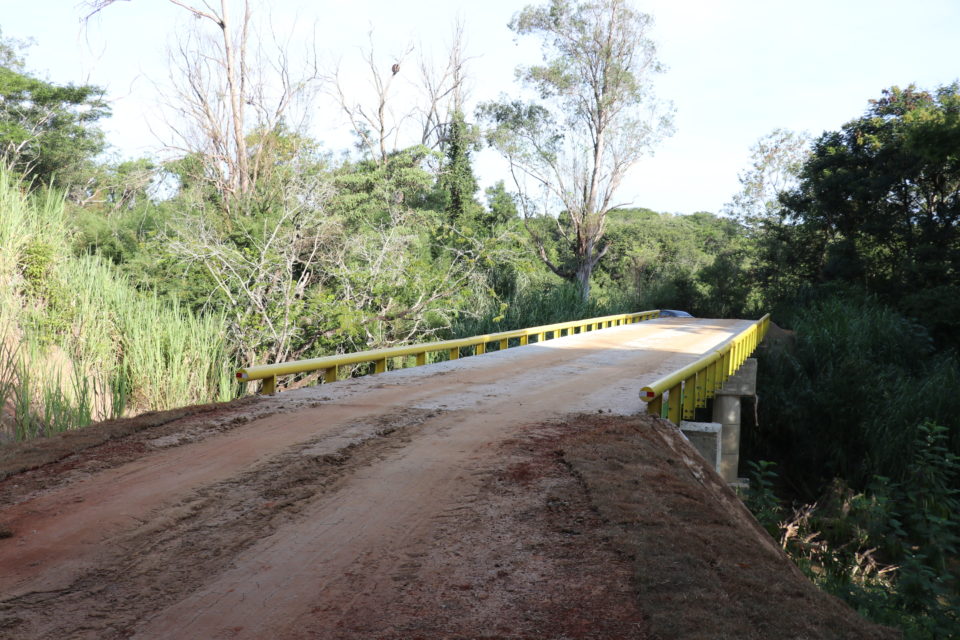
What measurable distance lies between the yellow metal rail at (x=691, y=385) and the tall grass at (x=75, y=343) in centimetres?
473

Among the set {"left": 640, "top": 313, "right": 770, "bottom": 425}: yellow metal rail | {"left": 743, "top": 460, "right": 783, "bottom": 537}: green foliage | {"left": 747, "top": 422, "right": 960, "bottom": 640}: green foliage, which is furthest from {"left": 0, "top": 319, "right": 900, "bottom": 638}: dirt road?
{"left": 743, "top": 460, "right": 783, "bottom": 537}: green foliage

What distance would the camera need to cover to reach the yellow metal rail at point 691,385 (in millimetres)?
5508

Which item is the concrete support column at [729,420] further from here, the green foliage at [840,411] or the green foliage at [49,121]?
the green foliage at [49,121]

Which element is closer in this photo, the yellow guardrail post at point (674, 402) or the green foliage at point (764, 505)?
the yellow guardrail post at point (674, 402)

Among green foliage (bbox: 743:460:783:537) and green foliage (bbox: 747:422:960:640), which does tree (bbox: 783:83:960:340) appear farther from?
green foliage (bbox: 743:460:783:537)

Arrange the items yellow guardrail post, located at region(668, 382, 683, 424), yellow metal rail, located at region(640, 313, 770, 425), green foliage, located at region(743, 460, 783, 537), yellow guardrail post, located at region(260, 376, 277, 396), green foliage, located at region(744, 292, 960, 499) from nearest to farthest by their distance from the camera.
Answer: yellow metal rail, located at region(640, 313, 770, 425) < yellow guardrail post, located at region(668, 382, 683, 424) < yellow guardrail post, located at region(260, 376, 277, 396) < green foliage, located at region(743, 460, 783, 537) < green foliage, located at region(744, 292, 960, 499)

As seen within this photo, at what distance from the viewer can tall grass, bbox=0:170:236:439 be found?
5848mm

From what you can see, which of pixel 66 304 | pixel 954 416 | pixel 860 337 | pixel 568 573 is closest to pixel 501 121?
pixel 860 337

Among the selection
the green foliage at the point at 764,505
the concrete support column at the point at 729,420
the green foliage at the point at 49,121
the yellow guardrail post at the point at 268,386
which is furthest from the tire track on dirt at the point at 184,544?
the green foliage at the point at 49,121

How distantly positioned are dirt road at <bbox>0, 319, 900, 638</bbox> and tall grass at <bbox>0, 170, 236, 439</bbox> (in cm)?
161

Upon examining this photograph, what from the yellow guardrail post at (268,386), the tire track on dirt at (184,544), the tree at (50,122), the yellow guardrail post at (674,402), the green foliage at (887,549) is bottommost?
the green foliage at (887,549)

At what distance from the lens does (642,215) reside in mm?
64125

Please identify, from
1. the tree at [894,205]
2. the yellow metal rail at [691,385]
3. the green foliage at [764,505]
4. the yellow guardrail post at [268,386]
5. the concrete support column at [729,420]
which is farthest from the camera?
the tree at [894,205]

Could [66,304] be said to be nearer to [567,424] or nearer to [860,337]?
[567,424]
